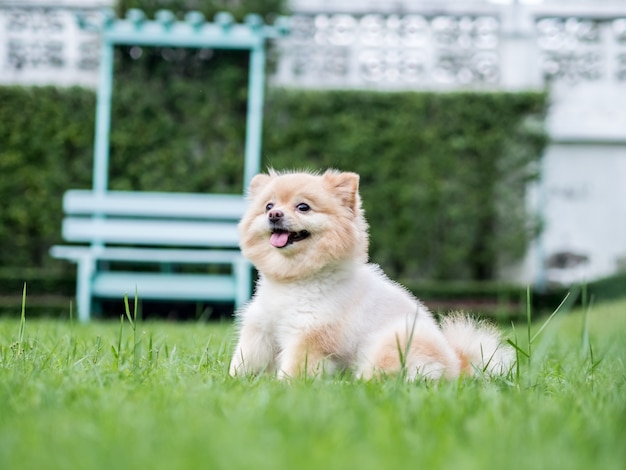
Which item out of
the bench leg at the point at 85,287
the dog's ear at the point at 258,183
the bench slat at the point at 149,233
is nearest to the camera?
the dog's ear at the point at 258,183

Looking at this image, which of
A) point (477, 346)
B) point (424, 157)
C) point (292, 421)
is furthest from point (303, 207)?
point (424, 157)

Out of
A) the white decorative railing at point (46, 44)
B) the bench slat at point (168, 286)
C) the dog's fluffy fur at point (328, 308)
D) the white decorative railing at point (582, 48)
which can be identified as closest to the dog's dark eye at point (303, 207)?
the dog's fluffy fur at point (328, 308)

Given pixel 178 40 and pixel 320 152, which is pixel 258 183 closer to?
pixel 178 40

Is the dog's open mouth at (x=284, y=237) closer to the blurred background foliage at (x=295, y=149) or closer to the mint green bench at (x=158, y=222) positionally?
the mint green bench at (x=158, y=222)

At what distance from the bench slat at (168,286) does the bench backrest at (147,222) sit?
0.48m

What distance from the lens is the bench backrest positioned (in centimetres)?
646

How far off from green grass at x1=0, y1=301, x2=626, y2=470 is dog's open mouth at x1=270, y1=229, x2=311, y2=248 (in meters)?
0.44

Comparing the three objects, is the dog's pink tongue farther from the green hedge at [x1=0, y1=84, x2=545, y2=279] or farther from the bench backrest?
the green hedge at [x1=0, y1=84, x2=545, y2=279]

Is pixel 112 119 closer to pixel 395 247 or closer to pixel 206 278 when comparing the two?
pixel 206 278

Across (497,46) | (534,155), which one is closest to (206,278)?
(534,155)

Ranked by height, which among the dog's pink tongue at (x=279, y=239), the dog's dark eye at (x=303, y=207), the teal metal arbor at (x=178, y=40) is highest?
the teal metal arbor at (x=178, y=40)

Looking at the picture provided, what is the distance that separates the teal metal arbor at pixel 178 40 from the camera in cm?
672

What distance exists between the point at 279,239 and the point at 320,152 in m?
5.51

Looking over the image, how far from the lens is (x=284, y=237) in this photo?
2.23 meters
